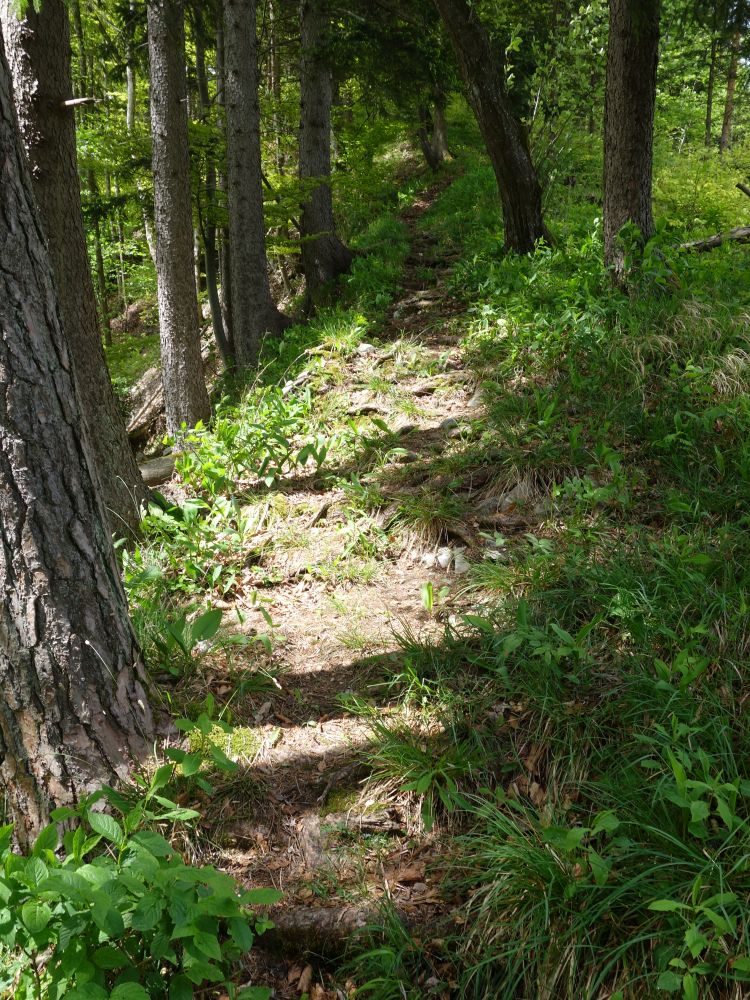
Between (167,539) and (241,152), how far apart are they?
18.7ft

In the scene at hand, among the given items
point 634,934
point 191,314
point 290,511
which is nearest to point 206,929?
point 634,934

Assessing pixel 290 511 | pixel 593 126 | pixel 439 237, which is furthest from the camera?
pixel 593 126

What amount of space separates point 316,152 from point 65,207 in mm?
6416

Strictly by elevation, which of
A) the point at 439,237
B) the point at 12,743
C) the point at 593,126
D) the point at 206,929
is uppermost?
the point at 593,126

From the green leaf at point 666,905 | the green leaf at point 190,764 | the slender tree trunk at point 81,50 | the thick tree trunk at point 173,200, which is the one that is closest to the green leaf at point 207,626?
the green leaf at point 190,764

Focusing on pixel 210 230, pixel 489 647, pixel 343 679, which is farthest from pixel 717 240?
pixel 210 230

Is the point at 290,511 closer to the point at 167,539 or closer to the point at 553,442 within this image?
the point at 167,539

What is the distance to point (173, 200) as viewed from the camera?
21.4ft

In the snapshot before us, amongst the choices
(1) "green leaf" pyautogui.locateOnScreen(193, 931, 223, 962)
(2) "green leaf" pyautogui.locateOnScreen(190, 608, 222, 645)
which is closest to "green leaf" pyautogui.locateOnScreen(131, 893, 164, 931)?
(1) "green leaf" pyautogui.locateOnScreen(193, 931, 223, 962)

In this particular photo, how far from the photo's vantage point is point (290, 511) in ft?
15.8

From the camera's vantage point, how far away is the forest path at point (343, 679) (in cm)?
236

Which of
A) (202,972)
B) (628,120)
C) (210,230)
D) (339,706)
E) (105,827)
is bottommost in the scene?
(339,706)

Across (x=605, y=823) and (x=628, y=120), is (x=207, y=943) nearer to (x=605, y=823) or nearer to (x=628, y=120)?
(x=605, y=823)

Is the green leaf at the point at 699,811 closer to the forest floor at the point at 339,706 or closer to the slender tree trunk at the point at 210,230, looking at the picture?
the forest floor at the point at 339,706
